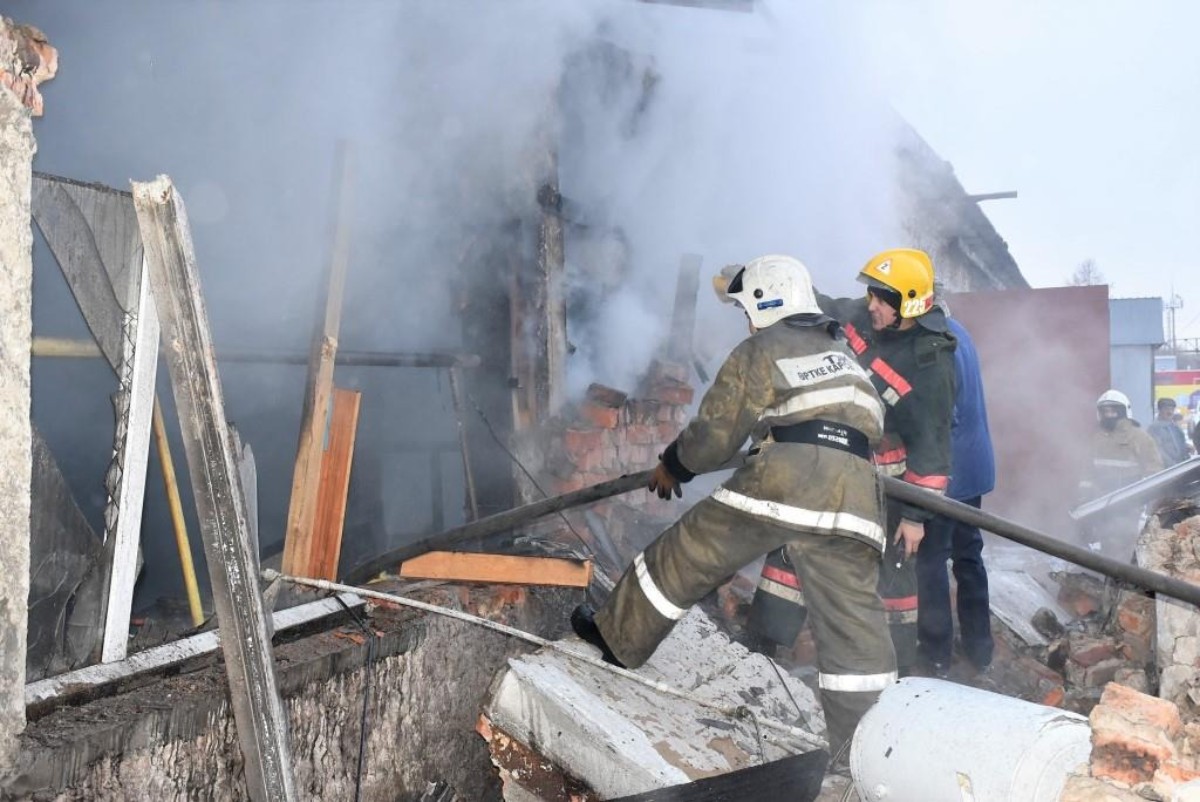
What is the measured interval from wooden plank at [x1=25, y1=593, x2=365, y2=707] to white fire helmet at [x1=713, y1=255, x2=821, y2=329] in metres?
1.85

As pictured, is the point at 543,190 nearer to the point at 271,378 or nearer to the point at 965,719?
the point at 271,378

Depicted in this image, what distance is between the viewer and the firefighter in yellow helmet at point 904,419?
152 inches

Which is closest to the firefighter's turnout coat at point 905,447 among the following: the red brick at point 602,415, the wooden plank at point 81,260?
the red brick at point 602,415

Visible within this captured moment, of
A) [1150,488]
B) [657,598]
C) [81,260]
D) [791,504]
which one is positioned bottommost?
[657,598]

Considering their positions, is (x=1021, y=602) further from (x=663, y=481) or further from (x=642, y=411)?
(x=663, y=481)

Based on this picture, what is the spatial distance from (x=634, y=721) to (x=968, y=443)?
2.40 meters

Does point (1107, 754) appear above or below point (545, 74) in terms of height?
below

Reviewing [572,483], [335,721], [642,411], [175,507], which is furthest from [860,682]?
[642,411]

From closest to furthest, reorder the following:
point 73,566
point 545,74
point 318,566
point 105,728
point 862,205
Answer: point 105,728 → point 73,566 → point 318,566 → point 545,74 → point 862,205

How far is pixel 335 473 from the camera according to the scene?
329cm

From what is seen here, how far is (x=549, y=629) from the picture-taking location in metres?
3.63

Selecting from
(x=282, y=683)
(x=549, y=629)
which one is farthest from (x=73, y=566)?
(x=549, y=629)

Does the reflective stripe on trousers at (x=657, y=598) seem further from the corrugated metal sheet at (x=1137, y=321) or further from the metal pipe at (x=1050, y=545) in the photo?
the corrugated metal sheet at (x=1137, y=321)

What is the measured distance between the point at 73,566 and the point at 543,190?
3233 millimetres
